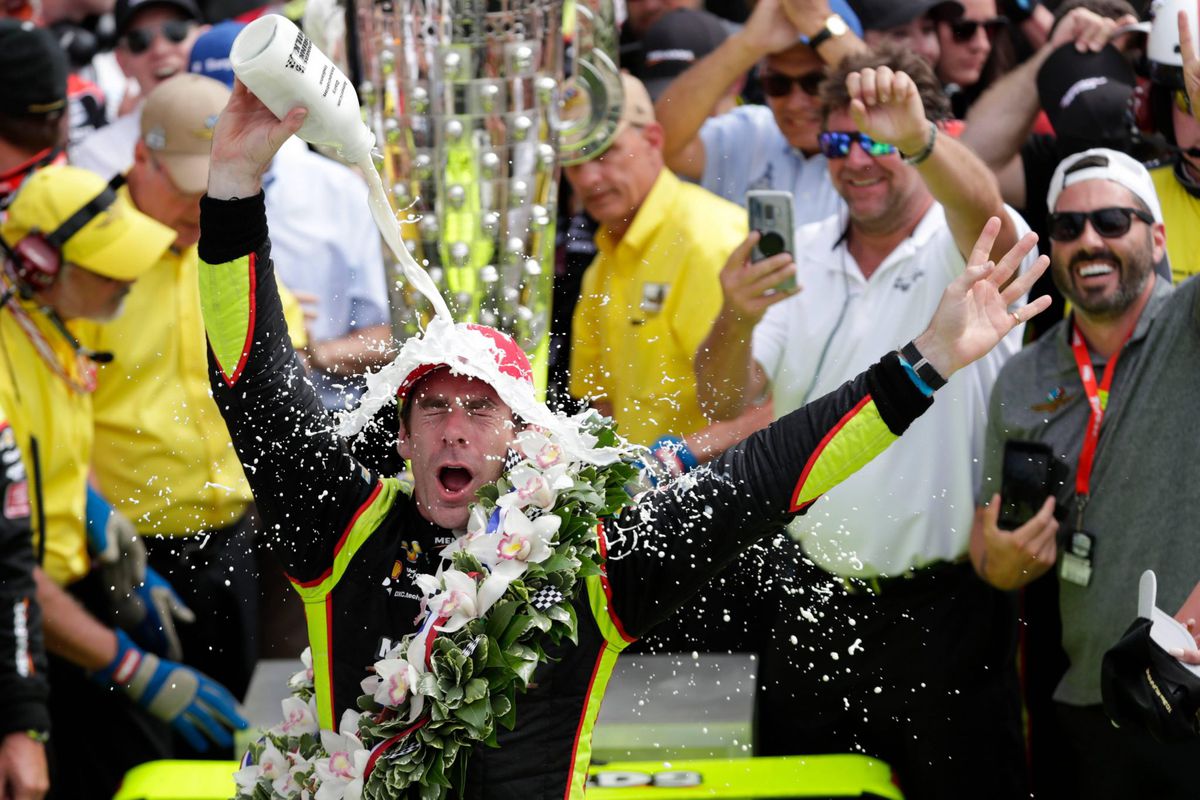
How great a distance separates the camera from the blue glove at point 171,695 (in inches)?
197

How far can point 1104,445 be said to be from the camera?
4133 mm

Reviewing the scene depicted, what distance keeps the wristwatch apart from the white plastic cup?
2157 millimetres

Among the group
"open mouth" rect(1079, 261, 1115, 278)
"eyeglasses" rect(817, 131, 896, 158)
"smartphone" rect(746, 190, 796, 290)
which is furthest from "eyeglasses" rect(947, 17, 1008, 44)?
"open mouth" rect(1079, 261, 1115, 278)

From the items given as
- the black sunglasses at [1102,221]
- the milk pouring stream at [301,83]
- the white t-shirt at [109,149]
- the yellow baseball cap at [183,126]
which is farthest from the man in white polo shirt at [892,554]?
the white t-shirt at [109,149]

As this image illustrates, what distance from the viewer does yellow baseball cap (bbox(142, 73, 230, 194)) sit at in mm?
5191

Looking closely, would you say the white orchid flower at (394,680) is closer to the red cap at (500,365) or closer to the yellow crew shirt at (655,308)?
the red cap at (500,365)

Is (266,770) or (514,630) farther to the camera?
(266,770)

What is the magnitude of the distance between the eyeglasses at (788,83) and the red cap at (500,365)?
2.09 metres

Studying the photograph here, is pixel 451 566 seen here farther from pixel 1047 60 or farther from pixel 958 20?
pixel 958 20

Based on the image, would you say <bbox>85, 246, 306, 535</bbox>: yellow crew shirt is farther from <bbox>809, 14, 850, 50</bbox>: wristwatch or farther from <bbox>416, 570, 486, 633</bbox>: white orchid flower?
<bbox>416, 570, 486, 633</bbox>: white orchid flower

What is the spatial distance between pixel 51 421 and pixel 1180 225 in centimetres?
332

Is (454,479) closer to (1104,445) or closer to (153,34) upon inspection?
(1104,445)

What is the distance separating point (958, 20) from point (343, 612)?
343 centimetres

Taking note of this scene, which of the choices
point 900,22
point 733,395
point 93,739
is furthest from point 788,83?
point 93,739
